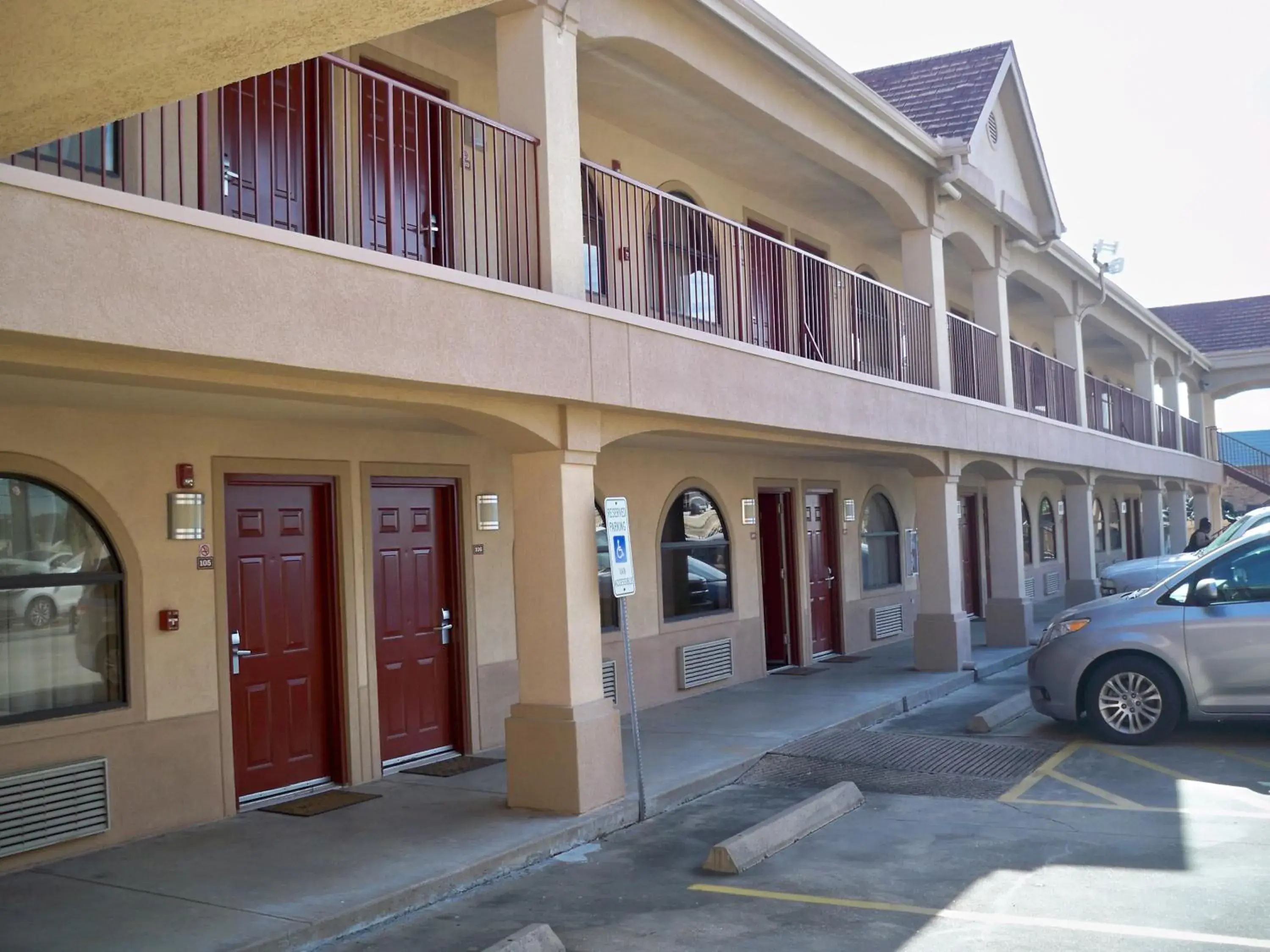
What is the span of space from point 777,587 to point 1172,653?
257 inches

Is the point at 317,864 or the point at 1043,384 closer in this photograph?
the point at 317,864

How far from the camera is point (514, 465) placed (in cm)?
858

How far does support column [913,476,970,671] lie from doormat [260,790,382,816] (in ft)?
27.5

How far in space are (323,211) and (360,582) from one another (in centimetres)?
323

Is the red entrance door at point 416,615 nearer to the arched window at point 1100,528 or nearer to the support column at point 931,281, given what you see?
the support column at point 931,281

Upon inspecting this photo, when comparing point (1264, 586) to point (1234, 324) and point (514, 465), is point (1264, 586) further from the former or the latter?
point (1234, 324)

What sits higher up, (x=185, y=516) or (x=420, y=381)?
(x=420, y=381)

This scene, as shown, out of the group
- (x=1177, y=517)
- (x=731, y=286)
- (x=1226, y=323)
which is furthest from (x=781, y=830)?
(x=1226, y=323)

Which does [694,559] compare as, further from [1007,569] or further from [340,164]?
[340,164]

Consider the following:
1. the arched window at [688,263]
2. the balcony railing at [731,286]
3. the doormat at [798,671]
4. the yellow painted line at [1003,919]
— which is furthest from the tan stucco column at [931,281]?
the yellow painted line at [1003,919]

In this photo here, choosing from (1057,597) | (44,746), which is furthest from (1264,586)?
(1057,597)

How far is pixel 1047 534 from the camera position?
Result: 27.5m

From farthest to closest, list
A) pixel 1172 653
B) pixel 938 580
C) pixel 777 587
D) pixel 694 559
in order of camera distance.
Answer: pixel 777 587, pixel 938 580, pixel 694 559, pixel 1172 653

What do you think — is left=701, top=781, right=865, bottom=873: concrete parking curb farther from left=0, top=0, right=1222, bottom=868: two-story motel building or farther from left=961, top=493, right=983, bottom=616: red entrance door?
left=961, top=493, right=983, bottom=616: red entrance door
